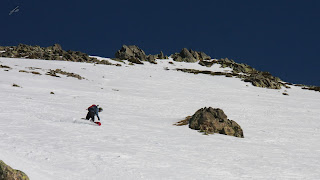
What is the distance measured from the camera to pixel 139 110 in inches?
1081

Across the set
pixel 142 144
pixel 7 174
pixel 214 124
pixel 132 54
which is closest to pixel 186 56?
pixel 132 54

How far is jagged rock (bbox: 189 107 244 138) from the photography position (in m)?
19.9

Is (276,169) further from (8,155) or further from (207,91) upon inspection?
(207,91)

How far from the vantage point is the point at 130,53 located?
107250 mm

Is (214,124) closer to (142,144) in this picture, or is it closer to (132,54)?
(142,144)

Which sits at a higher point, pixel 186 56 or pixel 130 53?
pixel 186 56

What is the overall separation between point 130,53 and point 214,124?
294 feet

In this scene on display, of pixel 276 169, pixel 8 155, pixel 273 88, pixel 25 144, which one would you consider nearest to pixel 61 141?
pixel 25 144

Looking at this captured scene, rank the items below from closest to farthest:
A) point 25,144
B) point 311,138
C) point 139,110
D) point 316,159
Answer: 1. point 25,144
2. point 316,159
3. point 311,138
4. point 139,110

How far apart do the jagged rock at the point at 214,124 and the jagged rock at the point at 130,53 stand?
256 ft

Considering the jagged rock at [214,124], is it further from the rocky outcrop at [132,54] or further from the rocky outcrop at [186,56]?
the rocky outcrop at [186,56]

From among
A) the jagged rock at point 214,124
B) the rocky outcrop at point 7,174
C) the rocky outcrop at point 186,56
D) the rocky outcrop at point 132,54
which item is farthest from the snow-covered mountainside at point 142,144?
the rocky outcrop at point 186,56

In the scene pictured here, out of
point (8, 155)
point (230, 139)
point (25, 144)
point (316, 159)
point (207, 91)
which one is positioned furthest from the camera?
point (207, 91)

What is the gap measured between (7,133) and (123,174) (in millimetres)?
6663
